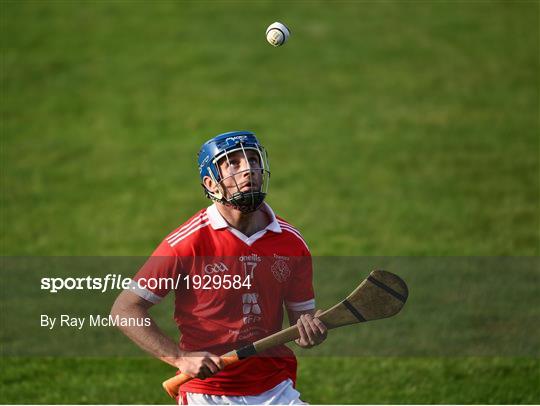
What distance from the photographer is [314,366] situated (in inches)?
433

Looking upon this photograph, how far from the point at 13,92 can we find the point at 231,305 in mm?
18470

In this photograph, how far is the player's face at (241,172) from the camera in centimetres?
655

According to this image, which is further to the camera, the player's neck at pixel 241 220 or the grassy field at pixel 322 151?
the grassy field at pixel 322 151

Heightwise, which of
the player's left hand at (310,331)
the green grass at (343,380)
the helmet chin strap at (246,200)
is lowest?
the green grass at (343,380)

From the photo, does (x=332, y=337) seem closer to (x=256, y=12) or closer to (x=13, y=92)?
(x=13, y=92)

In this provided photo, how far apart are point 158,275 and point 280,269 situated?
95 centimetres

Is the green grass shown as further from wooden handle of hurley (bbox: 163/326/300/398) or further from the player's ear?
the player's ear

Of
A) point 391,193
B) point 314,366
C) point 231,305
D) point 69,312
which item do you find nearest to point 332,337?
point 314,366

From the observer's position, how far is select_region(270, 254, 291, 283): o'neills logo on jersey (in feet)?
22.5

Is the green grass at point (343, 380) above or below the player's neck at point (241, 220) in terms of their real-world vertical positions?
below

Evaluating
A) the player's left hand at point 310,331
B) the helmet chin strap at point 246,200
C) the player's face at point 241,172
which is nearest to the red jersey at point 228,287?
the helmet chin strap at point 246,200

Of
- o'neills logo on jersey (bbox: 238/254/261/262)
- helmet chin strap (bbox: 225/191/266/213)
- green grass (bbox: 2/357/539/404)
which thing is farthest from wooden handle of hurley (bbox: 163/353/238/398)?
green grass (bbox: 2/357/539/404)

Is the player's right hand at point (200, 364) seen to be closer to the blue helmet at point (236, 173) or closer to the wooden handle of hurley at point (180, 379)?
the wooden handle of hurley at point (180, 379)

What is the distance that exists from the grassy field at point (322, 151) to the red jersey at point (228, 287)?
3060 mm
